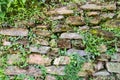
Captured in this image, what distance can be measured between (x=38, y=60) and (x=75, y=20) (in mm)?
716

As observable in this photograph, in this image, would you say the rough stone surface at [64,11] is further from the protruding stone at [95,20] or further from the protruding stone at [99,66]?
the protruding stone at [99,66]

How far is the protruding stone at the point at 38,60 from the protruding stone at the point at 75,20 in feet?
1.85

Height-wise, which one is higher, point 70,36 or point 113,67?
point 70,36

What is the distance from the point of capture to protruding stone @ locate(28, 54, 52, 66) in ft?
13.2

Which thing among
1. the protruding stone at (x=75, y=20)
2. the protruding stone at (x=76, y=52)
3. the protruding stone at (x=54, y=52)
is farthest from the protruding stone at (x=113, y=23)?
the protruding stone at (x=54, y=52)

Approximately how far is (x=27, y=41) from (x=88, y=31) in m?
0.83

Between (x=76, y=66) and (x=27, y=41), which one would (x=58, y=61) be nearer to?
(x=76, y=66)

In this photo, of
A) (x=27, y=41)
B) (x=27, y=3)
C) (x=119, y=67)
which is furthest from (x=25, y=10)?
(x=119, y=67)

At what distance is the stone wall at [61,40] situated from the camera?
3896 mm

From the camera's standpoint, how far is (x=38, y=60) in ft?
13.3

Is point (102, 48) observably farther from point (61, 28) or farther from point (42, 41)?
point (42, 41)

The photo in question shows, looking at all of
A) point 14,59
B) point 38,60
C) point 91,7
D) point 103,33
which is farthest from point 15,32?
point 103,33

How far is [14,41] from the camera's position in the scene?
13.7ft

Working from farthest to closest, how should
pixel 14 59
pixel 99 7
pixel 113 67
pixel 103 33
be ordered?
pixel 14 59
pixel 99 7
pixel 103 33
pixel 113 67
